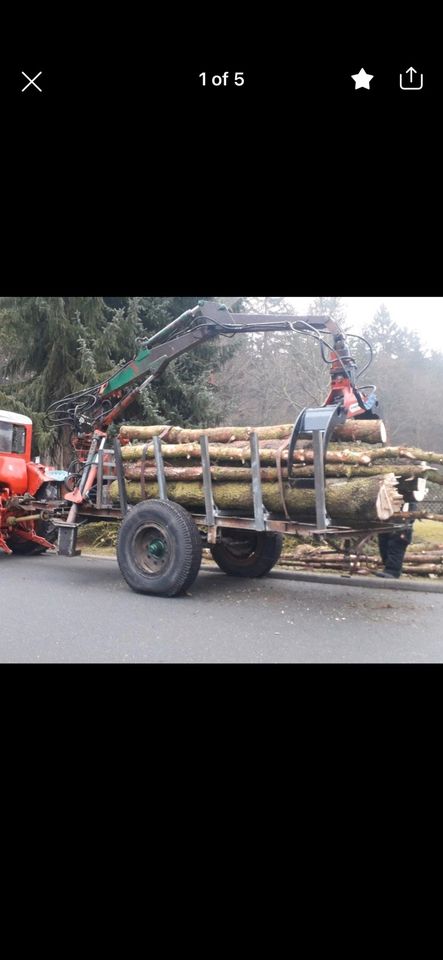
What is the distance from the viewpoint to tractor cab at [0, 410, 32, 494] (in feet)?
35.5

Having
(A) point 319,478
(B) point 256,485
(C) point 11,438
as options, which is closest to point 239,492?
(B) point 256,485

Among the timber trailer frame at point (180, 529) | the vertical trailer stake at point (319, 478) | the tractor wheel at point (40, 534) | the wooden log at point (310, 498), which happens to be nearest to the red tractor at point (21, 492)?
the tractor wheel at point (40, 534)

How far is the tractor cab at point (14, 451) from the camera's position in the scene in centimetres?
1082

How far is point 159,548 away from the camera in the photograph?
7.74 meters

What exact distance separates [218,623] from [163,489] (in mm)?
2228

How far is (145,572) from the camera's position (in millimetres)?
7730

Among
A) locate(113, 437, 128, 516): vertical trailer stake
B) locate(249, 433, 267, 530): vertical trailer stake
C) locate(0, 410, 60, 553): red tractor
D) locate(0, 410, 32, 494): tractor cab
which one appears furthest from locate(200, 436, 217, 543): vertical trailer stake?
locate(0, 410, 32, 494): tractor cab

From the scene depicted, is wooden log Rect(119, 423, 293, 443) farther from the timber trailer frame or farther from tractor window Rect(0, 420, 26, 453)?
tractor window Rect(0, 420, 26, 453)

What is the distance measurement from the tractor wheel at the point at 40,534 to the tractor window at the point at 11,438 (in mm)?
881

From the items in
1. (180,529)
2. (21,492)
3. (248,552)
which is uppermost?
(21,492)

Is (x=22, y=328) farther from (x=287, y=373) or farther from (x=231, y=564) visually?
(x=287, y=373)

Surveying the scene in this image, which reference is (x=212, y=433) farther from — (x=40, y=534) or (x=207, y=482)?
(x=40, y=534)

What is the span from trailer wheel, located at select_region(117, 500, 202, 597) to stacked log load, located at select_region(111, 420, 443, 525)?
1.34 ft

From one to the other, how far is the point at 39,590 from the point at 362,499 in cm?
430
